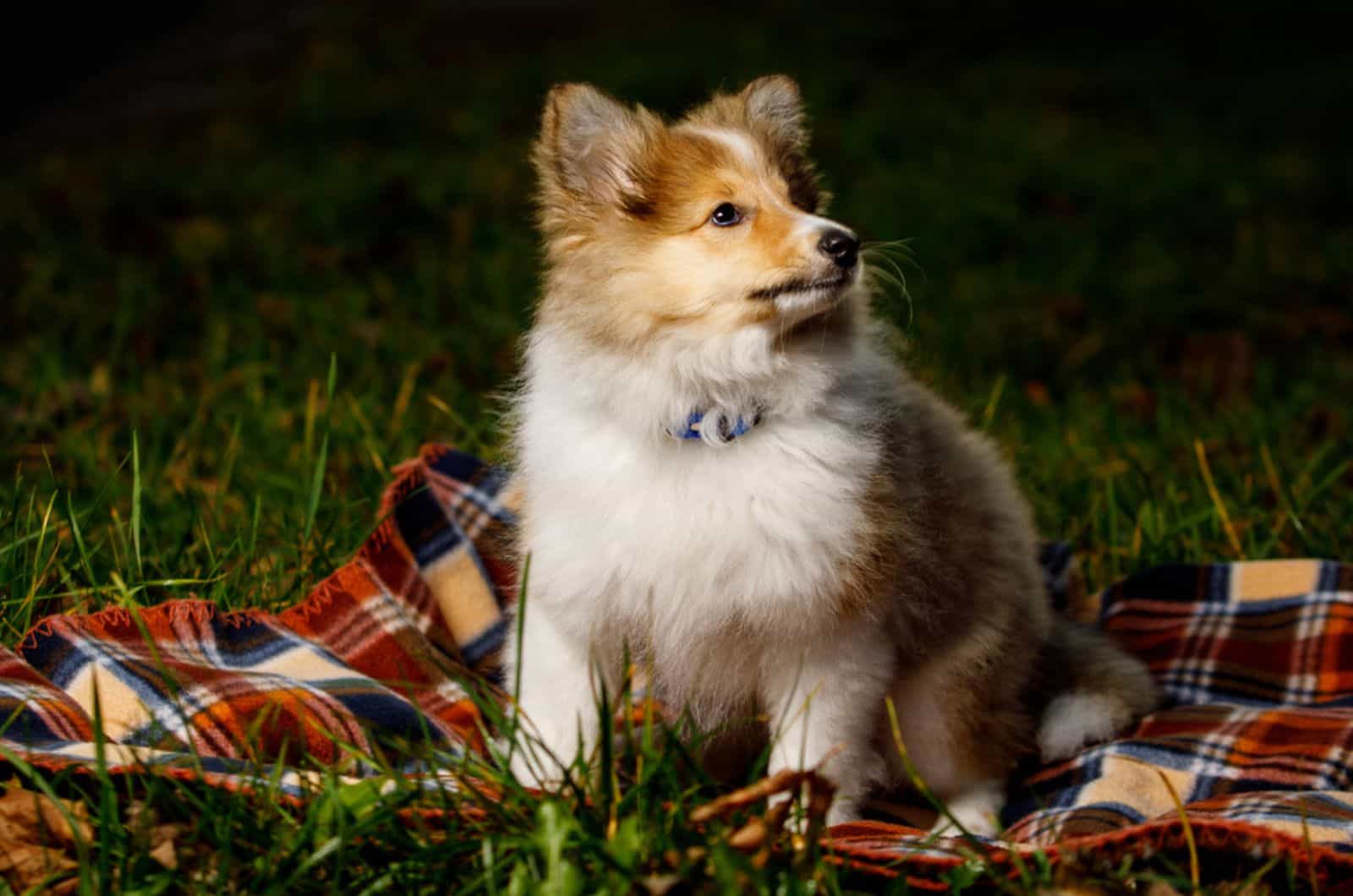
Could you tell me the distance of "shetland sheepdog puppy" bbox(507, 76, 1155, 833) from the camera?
2.46m

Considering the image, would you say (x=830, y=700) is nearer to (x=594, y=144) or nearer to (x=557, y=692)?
(x=557, y=692)

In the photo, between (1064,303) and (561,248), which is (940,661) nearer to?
(561,248)

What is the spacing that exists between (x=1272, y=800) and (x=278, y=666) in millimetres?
2166

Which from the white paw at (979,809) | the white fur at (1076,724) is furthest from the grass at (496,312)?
the white fur at (1076,724)

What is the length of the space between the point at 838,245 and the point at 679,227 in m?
0.34

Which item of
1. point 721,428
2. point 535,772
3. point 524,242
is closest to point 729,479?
point 721,428

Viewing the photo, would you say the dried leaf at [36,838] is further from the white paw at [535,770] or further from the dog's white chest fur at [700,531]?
the dog's white chest fur at [700,531]

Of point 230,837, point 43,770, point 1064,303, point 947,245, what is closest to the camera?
point 230,837

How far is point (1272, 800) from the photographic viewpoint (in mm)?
2658

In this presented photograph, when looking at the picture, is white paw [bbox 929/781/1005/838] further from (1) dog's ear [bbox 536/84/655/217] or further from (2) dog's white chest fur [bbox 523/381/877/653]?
(1) dog's ear [bbox 536/84/655/217]

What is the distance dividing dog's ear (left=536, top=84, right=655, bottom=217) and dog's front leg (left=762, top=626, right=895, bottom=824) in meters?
0.97

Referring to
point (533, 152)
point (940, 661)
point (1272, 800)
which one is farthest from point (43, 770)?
point (1272, 800)

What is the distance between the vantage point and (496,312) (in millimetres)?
5430

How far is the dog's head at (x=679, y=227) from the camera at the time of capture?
8.03 feet
